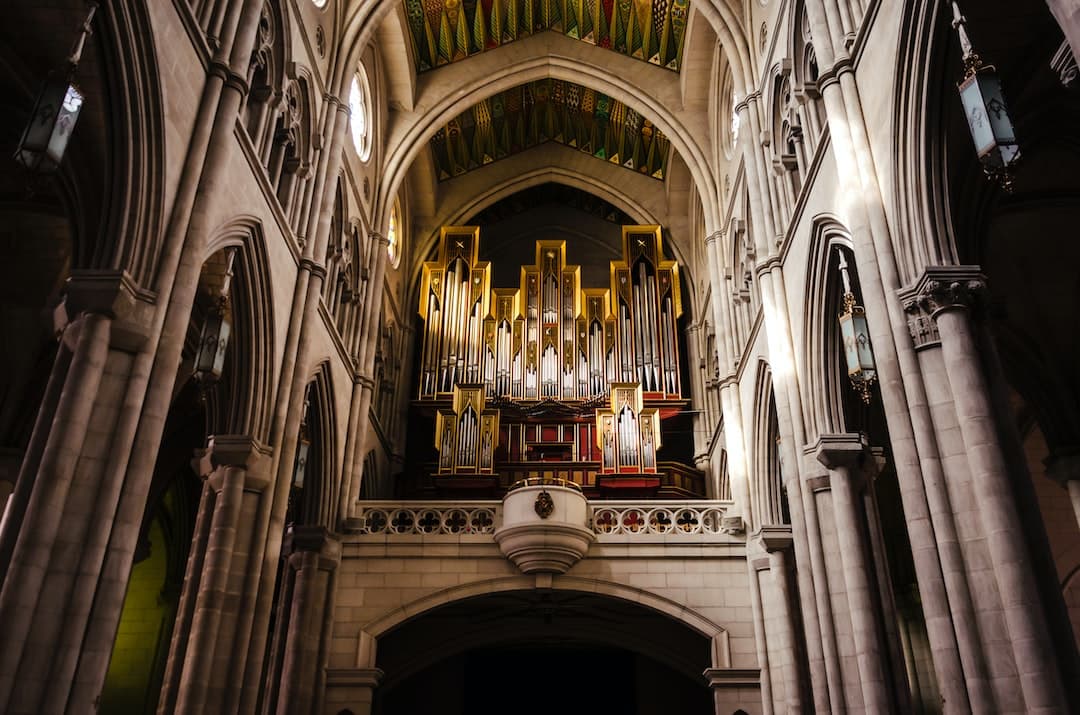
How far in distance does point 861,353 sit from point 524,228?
747 inches

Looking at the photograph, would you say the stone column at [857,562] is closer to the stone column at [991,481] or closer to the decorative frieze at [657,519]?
the stone column at [991,481]

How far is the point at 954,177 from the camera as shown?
9578 millimetres

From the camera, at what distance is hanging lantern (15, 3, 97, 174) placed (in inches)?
275

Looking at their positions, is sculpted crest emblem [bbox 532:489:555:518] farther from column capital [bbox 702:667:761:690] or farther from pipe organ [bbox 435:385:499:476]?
pipe organ [bbox 435:385:499:476]

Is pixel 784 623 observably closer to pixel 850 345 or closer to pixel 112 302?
pixel 850 345

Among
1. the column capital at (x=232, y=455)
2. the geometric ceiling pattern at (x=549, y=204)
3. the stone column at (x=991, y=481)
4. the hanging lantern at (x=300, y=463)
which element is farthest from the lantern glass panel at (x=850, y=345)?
the geometric ceiling pattern at (x=549, y=204)

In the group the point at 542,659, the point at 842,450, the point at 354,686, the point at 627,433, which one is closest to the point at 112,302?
the point at 842,450

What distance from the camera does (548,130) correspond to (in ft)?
83.7

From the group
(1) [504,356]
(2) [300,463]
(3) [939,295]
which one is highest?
(1) [504,356]

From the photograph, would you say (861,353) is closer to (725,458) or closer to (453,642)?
(725,458)

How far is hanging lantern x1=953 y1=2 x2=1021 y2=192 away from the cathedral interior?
0.03 meters

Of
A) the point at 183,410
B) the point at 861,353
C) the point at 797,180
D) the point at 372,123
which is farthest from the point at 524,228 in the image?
the point at 861,353

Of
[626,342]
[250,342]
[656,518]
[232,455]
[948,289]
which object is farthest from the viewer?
[626,342]

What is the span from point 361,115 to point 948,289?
14085 mm
